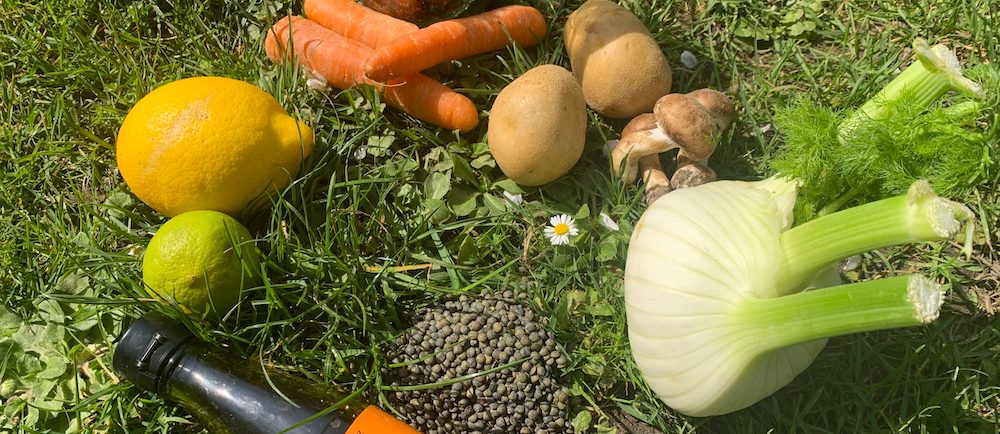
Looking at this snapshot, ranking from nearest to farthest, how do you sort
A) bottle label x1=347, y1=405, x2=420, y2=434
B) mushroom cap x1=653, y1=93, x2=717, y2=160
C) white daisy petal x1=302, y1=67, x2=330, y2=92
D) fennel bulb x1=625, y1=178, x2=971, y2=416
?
fennel bulb x1=625, y1=178, x2=971, y2=416 → bottle label x1=347, y1=405, x2=420, y2=434 → mushroom cap x1=653, y1=93, x2=717, y2=160 → white daisy petal x1=302, y1=67, x2=330, y2=92

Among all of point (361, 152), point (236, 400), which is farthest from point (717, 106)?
point (236, 400)

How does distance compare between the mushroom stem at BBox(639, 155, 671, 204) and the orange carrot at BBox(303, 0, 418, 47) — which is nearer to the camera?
the mushroom stem at BBox(639, 155, 671, 204)

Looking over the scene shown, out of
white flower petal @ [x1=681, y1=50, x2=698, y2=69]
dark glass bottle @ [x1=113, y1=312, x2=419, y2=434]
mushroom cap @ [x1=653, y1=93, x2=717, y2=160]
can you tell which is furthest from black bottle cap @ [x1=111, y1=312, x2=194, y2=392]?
white flower petal @ [x1=681, y1=50, x2=698, y2=69]

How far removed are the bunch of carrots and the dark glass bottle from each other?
825 mm

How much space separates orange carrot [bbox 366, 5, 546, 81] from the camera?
6.40 feet

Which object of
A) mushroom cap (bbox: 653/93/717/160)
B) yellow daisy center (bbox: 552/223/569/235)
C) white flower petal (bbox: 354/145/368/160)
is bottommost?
yellow daisy center (bbox: 552/223/569/235)

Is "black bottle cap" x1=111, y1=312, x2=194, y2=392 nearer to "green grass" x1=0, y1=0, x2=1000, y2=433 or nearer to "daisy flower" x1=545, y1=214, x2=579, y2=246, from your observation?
"green grass" x1=0, y1=0, x2=1000, y2=433

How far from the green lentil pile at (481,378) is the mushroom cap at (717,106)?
721mm

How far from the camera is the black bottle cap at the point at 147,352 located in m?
1.61

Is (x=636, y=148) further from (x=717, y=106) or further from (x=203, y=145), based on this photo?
(x=203, y=145)

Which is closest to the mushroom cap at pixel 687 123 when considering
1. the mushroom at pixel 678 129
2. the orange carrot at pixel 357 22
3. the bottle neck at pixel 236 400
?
the mushroom at pixel 678 129

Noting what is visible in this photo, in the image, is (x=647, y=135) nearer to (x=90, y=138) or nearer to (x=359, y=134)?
(x=359, y=134)

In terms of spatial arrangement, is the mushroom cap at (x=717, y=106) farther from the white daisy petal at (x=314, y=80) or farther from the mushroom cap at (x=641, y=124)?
the white daisy petal at (x=314, y=80)

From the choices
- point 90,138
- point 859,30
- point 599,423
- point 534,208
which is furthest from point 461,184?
point 859,30
